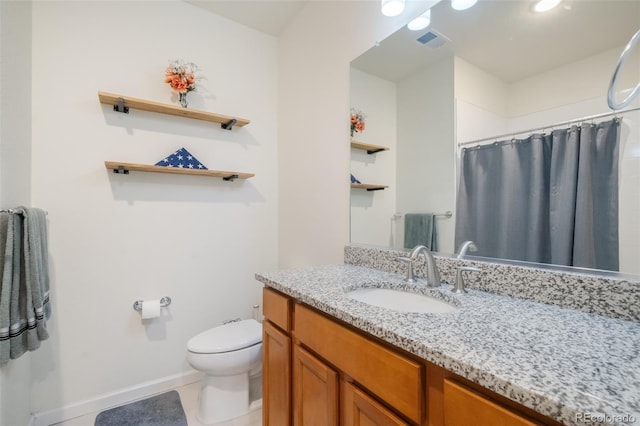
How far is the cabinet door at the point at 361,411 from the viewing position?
2.35 ft

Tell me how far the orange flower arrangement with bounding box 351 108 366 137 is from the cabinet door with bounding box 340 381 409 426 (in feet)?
4.21

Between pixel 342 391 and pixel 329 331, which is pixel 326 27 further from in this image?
pixel 342 391

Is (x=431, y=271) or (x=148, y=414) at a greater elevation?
(x=431, y=271)

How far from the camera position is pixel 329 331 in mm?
919

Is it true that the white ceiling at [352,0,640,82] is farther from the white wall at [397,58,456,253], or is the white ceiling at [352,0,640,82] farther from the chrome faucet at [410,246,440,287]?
the chrome faucet at [410,246,440,287]

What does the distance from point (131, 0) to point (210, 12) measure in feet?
1.67

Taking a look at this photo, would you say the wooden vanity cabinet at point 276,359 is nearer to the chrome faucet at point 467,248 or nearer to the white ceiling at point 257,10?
the chrome faucet at point 467,248

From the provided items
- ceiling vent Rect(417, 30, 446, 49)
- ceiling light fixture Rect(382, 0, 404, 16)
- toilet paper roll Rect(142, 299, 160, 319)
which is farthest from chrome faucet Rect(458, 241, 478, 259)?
toilet paper roll Rect(142, 299, 160, 319)

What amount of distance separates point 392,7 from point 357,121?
21.7 inches

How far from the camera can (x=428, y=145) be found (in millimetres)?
1354

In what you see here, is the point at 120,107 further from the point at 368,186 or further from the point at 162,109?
the point at 368,186

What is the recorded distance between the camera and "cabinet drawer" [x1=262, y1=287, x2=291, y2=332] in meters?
1.15

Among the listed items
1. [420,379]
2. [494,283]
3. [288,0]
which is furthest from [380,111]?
[420,379]

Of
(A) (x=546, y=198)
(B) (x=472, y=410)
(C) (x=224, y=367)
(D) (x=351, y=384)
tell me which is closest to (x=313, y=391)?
(D) (x=351, y=384)
